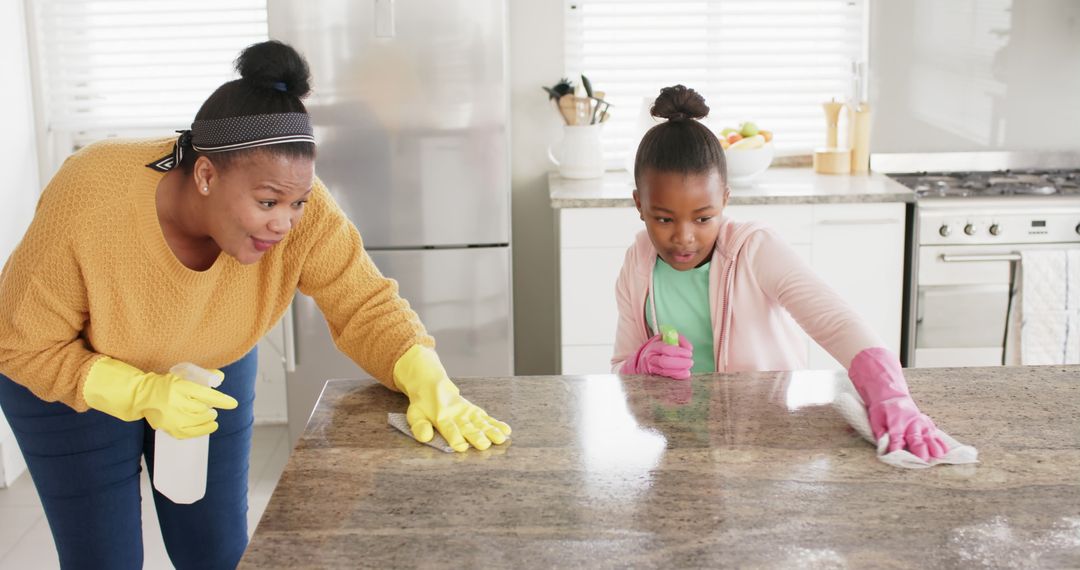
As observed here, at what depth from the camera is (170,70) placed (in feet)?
12.0

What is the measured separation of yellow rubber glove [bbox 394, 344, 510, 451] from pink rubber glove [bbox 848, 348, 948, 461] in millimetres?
503

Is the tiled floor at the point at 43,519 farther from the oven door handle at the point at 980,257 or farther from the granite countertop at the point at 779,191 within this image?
the oven door handle at the point at 980,257

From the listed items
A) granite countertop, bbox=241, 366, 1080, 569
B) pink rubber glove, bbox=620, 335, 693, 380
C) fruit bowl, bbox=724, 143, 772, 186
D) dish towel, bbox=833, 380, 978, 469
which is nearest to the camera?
granite countertop, bbox=241, 366, 1080, 569

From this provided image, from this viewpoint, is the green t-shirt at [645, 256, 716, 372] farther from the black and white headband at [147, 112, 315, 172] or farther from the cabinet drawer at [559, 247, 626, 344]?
the cabinet drawer at [559, 247, 626, 344]

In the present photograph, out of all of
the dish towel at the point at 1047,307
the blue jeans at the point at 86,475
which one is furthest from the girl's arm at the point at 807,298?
the dish towel at the point at 1047,307

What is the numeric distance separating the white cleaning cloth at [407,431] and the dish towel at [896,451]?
54cm

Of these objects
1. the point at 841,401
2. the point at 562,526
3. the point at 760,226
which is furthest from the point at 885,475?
the point at 760,226

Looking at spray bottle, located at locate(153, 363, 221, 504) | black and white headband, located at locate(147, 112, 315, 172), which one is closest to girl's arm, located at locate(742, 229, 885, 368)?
black and white headband, located at locate(147, 112, 315, 172)

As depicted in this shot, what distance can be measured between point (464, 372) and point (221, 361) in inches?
57.0

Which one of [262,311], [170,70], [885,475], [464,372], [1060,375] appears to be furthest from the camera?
[170,70]

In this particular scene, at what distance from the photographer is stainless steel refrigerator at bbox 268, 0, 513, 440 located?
3068 mm

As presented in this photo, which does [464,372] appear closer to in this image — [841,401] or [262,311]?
[262,311]

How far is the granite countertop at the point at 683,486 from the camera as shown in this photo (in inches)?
45.0

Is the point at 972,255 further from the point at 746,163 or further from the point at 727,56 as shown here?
the point at 727,56
